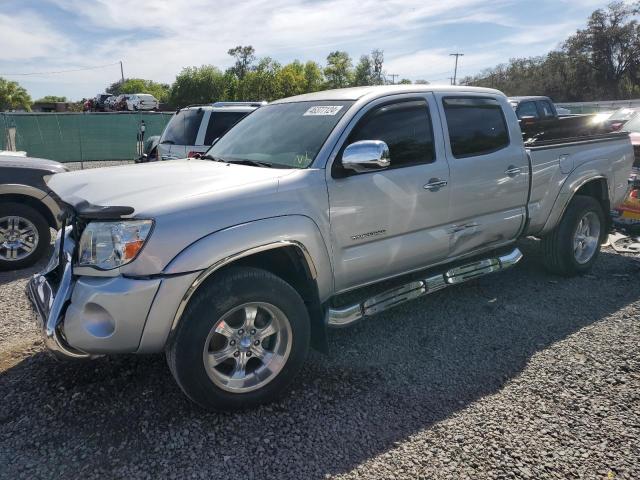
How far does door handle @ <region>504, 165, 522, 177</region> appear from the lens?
4.37 m

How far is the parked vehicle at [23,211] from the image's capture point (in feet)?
18.8

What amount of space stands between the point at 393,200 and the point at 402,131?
60cm

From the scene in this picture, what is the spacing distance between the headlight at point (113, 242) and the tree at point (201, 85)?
6896cm

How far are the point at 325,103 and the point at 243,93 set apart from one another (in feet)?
205

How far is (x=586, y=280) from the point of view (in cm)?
533

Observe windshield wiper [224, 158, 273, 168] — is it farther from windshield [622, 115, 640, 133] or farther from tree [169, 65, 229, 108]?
tree [169, 65, 229, 108]

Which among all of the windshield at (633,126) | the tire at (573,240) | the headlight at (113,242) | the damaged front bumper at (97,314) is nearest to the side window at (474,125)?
the tire at (573,240)

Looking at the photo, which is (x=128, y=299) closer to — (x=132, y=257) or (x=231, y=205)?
(x=132, y=257)

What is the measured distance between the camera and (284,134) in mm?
3756

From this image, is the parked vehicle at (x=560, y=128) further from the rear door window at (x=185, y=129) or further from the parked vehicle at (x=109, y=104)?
the parked vehicle at (x=109, y=104)

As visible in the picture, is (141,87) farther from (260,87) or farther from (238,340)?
(238,340)

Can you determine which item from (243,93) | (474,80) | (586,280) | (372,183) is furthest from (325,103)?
(474,80)

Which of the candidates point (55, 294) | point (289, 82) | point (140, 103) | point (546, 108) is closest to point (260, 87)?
point (289, 82)

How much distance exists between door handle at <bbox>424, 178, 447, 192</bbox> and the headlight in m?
2.08
